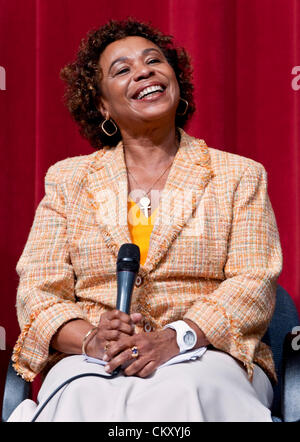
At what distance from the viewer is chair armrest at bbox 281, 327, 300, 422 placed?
1582mm

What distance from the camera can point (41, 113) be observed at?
2.46 m

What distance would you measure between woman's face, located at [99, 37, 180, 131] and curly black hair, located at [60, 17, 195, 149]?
1.3 inches

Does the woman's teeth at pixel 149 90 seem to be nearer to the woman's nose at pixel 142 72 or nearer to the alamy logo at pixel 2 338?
the woman's nose at pixel 142 72

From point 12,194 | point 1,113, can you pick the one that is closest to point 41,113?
point 1,113

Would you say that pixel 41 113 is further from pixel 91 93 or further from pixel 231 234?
pixel 231 234

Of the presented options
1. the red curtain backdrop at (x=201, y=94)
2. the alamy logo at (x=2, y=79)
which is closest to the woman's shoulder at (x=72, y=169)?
the red curtain backdrop at (x=201, y=94)

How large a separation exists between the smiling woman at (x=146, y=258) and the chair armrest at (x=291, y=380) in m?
0.08

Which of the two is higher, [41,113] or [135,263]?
[41,113]

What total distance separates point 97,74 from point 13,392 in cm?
96

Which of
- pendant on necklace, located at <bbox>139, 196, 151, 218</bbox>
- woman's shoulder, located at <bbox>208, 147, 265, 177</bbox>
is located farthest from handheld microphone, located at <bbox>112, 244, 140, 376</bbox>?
woman's shoulder, located at <bbox>208, 147, 265, 177</bbox>

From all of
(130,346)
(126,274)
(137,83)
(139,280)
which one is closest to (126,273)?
(126,274)

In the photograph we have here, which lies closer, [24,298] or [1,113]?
[24,298]

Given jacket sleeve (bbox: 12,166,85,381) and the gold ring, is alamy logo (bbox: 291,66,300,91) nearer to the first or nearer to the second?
jacket sleeve (bbox: 12,166,85,381)
